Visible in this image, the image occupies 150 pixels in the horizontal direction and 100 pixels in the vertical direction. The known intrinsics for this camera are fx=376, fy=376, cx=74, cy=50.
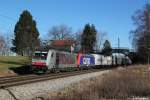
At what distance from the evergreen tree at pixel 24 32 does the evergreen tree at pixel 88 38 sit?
1561 inches

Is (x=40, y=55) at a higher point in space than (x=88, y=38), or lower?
lower

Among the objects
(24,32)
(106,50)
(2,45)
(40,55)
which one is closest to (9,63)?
(40,55)

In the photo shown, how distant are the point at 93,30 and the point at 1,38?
131 feet

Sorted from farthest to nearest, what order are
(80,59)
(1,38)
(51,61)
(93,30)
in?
(93,30), (1,38), (80,59), (51,61)

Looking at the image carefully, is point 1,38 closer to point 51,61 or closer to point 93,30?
point 93,30

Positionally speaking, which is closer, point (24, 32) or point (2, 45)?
point (24, 32)

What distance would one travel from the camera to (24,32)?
106m

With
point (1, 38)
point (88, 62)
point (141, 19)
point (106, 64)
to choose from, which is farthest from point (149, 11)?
point (1, 38)

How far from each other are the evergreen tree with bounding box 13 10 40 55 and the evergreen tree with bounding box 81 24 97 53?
39.7 meters

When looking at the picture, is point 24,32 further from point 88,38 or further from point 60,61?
point 60,61

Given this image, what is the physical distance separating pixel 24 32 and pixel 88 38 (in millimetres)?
46148

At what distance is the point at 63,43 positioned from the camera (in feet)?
435

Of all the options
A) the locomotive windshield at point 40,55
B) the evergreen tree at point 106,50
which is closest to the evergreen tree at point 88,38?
the evergreen tree at point 106,50

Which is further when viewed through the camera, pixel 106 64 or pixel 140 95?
pixel 106 64
